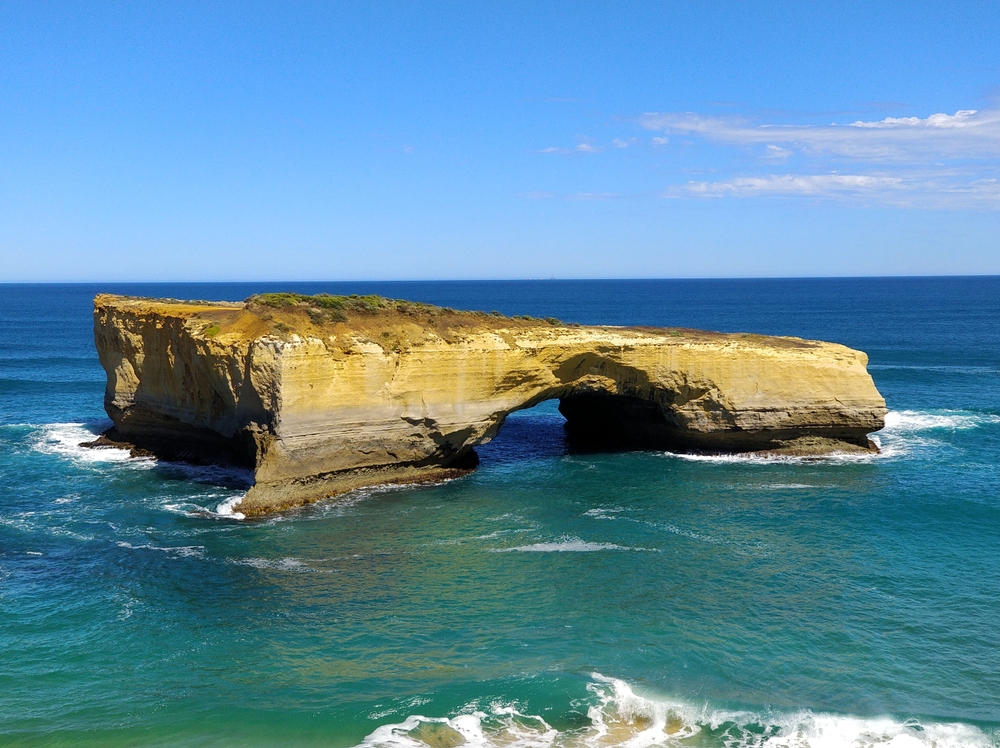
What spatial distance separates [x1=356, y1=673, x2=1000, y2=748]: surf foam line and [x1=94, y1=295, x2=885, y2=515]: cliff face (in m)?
14.1

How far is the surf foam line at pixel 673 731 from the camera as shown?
15.5 metres

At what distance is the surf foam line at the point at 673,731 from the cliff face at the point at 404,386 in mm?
14055

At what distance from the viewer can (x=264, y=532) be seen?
1019 inches

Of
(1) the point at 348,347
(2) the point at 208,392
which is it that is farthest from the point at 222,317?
(1) the point at 348,347

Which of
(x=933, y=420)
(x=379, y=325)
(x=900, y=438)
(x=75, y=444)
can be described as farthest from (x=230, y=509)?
(x=933, y=420)

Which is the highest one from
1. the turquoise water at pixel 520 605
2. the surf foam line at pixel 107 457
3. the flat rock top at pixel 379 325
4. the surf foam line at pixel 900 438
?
the flat rock top at pixel 379 325

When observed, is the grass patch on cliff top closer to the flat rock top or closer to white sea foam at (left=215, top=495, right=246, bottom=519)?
the flat rock top

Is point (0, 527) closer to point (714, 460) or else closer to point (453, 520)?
point (453, 520)

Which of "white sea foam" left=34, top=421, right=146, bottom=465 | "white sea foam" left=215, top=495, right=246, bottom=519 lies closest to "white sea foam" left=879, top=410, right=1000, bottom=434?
"white sea foam" left=215, top=495, right=246, bottom=519

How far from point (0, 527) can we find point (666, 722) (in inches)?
853

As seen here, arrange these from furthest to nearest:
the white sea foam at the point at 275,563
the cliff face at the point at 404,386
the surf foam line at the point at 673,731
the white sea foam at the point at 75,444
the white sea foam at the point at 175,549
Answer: the white sea foam at the point at 75,444, the cliff face at the point at 404,386, the white sea foam at the point at 175,549, the white sea foam at the point at 275,563, the surf foam line at the point at 673,731

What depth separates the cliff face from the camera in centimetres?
2892

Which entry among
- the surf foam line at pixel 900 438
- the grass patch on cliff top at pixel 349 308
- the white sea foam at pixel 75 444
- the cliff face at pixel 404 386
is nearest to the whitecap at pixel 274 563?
the cliff face at pixel 404 386

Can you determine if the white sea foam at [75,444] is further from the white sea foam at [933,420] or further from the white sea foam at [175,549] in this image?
the white sea foam at [933,420]
